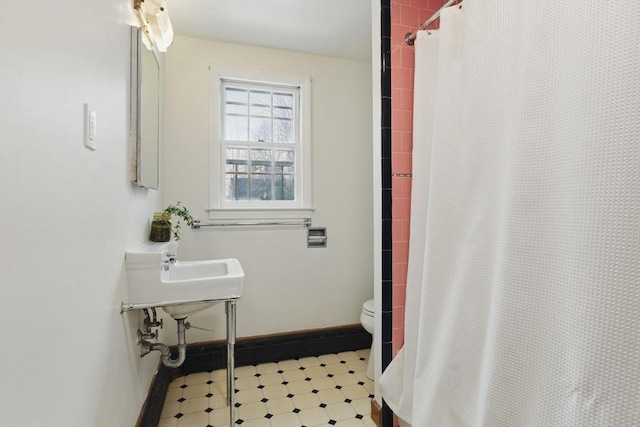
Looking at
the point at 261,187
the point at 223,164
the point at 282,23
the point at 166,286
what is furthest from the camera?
the point at 261,187

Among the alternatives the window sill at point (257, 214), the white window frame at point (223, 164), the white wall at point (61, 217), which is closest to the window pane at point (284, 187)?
the white window frame at point (223, 164)

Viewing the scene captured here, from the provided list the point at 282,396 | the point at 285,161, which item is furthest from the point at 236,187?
the point at 282,396

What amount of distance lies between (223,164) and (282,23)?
1081 millimetres

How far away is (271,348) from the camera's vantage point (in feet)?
8.20

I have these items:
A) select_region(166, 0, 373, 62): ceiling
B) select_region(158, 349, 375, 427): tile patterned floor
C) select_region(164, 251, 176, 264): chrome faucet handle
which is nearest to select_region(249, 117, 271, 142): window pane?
select_region(166, 0, 373, 62): ceiling

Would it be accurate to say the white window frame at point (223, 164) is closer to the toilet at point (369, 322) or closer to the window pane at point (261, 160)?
the window pane at point (261, 160)

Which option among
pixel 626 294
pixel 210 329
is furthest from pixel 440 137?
pixel 210 329

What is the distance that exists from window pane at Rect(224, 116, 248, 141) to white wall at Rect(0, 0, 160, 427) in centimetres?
122

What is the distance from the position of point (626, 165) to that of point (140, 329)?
1992mm

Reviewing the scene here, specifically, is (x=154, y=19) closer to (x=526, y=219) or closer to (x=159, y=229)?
(x=159, y=229)

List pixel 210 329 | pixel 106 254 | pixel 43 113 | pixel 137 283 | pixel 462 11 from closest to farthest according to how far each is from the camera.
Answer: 1. pixel 43 113
2. pixel 106 254
3. pixel 462 11
4. pixel 137 283
5. pixel 210 329

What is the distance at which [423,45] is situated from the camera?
1.55 meters

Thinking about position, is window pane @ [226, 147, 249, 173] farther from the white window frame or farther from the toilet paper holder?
Answer: the toilet paper holder

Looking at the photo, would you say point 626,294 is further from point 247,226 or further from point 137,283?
point 247,226
